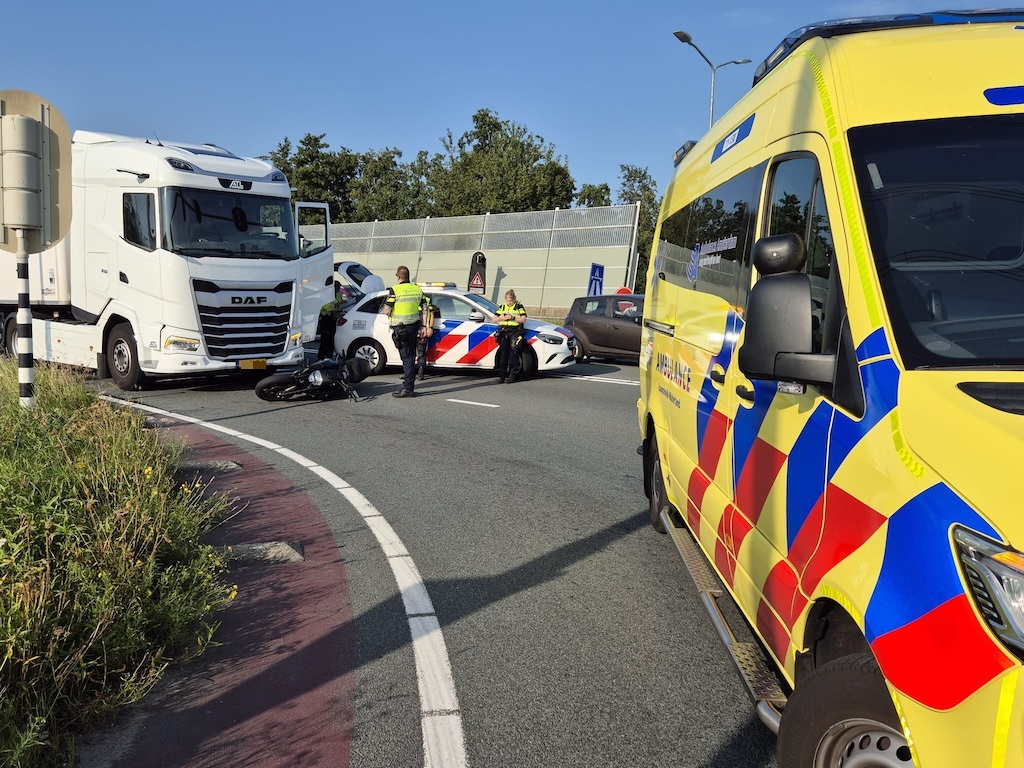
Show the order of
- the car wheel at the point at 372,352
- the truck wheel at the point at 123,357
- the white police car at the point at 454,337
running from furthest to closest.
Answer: the car wheel at the point at 372,352, the white police car at the point at 454,337, the truck wheel at the point at 123,357

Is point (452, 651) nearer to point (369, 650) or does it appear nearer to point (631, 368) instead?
point (369, 650)

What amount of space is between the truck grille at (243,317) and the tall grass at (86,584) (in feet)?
22.7

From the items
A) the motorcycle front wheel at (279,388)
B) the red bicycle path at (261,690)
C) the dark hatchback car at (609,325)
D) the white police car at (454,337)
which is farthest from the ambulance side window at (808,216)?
the dark hatchback car at (609,325)

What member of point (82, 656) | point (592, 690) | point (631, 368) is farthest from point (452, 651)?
point (631, 368)

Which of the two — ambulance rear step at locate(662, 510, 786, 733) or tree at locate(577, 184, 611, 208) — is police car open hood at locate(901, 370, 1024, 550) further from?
tree at locate(577, 184, 611, 208)

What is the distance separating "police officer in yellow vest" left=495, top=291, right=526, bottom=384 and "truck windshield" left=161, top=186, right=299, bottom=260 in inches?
148

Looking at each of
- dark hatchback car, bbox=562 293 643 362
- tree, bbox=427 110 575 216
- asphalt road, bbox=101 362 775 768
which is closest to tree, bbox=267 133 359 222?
tree, bbox=427 110 575 216

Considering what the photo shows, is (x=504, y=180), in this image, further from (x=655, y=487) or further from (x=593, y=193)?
(x=655, y=487)

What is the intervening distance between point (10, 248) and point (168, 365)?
6.01 meters

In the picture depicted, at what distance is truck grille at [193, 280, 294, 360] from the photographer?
1288cm

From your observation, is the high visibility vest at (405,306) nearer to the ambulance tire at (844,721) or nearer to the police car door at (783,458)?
the police car door at (783,458)

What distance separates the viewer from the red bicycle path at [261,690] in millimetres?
3123

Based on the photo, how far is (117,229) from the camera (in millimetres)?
13016

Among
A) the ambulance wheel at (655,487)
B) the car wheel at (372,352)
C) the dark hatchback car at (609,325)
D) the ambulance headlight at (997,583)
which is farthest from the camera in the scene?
the dark hatchback car at (609,325)
